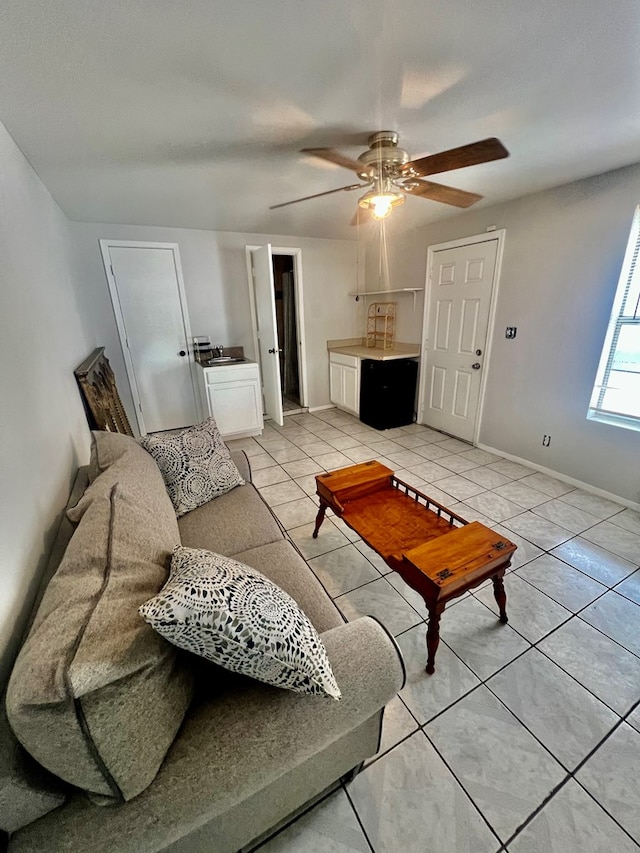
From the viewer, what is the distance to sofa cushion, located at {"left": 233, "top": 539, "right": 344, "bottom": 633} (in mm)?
1096

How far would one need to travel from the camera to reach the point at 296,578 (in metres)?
1.25

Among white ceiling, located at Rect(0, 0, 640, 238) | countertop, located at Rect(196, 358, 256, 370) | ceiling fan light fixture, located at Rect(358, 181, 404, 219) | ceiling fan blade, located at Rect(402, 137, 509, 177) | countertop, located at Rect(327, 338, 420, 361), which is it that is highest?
white ceiling, located at Rect(0, 0, 640, 238)

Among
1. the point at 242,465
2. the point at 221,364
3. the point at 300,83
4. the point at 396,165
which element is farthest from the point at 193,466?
the point at 221,364

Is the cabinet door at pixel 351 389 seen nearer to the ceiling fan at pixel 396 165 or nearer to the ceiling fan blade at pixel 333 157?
the ceiling fan at pixel 396 165

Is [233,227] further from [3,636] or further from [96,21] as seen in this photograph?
[3,636]

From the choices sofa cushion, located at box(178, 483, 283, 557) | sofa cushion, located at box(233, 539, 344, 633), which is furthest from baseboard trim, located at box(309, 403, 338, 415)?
sofa cushion, located at box(233, 539, 344, 633)

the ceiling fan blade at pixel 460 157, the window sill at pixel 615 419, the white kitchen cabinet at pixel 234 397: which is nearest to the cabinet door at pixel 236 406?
the white kitchen cabinet at pixel 234 397

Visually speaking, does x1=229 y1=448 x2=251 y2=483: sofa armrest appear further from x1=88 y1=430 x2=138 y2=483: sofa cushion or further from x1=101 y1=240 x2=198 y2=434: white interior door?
x1=101 y1=240 x2=198 y2=434: white interior door

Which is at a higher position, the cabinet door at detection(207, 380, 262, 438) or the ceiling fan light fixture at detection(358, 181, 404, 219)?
the ceiling fan light fixture at detection(358, 181, 404, 219)

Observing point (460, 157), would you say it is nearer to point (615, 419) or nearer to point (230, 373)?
point (615, 419)

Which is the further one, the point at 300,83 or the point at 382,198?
the point at 382,198

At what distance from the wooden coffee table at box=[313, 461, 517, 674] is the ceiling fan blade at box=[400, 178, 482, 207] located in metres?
1.65

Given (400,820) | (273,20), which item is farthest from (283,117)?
(400,820)

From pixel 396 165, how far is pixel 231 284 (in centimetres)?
259
